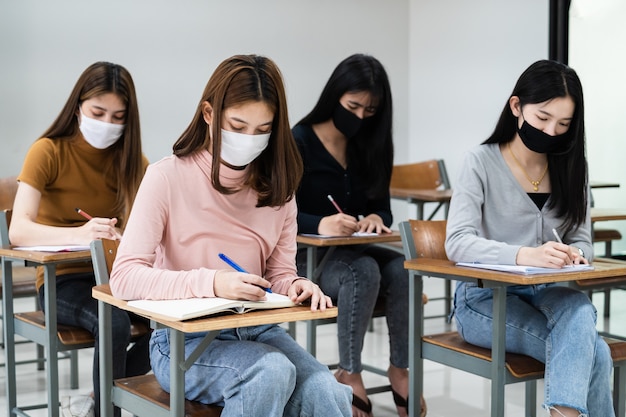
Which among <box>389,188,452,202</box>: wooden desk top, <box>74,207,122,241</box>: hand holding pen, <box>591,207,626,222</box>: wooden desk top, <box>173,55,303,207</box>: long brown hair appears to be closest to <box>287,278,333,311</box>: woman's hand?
<box>173,55,303,207</box>: long brown hair

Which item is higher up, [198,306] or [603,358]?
[198,306]

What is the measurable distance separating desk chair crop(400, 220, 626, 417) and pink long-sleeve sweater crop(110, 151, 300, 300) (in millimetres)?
545

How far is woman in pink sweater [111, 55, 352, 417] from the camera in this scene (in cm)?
172

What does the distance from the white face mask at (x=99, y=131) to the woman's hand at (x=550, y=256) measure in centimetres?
138

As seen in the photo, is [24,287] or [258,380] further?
[24,287]

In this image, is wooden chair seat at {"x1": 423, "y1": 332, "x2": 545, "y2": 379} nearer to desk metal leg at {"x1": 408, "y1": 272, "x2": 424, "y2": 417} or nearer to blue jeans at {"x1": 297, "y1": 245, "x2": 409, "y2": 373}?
desk metal leg at {"x1": 408, "y1": 272, "x2": 424, "y2": 417}

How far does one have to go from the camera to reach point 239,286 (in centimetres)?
170

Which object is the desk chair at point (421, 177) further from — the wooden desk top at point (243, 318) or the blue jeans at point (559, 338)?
the wooden desk top at point (243, 318)

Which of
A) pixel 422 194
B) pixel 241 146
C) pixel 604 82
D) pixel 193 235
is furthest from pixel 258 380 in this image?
pixel 604 82

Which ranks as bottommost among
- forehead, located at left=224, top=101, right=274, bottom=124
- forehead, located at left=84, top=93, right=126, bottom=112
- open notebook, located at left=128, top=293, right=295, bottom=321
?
open notebook, located at left=128, top=293, right=295, bottom=321

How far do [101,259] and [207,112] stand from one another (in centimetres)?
44

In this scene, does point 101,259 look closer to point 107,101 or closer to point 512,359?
point 107,101

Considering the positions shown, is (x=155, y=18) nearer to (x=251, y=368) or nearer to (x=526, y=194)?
(x=526, y=194)

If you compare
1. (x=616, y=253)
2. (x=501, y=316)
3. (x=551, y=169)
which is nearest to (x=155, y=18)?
(x=616, y=253)
